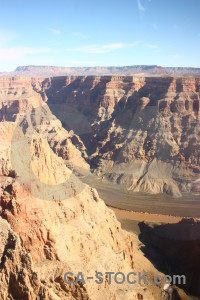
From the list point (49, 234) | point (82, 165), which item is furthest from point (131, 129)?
point (49, 234)

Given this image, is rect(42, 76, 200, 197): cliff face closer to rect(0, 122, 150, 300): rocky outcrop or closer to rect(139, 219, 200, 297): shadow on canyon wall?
rect(139, 219, 200, 297): shadow on canyon wall

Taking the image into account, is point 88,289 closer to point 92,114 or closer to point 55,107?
point 92,114

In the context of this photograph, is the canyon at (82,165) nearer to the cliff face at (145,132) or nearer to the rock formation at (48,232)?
the rock formation at (48,232)

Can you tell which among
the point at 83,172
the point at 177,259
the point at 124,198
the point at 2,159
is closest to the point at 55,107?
the point at 83,172

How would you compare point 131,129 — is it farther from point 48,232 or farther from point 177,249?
point 48,232

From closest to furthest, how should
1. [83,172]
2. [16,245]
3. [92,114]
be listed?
[16,245] → [83,172] → [92,114]

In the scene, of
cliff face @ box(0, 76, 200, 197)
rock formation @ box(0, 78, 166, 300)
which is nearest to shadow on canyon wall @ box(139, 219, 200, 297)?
rock formation @ box(0, 78, 166, 300)
